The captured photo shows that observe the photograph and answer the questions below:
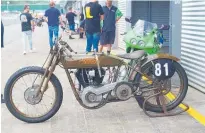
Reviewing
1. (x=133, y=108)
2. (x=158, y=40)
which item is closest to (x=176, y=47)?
(x=158, y=40)

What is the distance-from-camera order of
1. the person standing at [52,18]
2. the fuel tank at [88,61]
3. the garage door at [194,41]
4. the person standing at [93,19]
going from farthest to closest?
1. the person standing at [52,18]
2. the person standing at [93,19]
3. the garage door at [194,41]
4. the fuel tank at [88,61]

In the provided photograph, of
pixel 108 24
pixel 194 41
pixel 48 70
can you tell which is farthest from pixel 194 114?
pixel 108 24

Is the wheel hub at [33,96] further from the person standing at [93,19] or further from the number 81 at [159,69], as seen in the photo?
the person standing at [93,19]

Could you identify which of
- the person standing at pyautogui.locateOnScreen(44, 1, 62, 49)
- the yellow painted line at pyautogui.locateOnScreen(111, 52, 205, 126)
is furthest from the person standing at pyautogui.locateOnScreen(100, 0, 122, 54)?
the yellow painted line at pyautogui.locateOnScreen(111, 52, 205, 126)

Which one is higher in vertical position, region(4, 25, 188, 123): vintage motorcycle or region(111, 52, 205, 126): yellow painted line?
region(4, 25, 188, 123): vintage motorcycle

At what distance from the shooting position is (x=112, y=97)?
587cm

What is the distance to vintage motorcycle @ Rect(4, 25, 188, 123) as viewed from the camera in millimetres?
5797

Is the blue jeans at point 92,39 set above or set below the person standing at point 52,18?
below

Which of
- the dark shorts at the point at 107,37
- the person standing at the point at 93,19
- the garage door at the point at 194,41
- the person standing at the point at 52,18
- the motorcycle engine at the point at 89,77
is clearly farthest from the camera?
the person standing at the point at 52,18

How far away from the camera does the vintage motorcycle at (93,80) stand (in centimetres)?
580

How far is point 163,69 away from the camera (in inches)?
232

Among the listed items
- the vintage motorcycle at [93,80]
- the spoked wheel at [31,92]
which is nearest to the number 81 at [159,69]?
the vintage motorcycle at [93,80]

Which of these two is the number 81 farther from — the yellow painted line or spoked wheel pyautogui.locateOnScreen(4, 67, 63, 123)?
spoked wheel pyautogui.locateOnScreen(4, 67, 63, 123)

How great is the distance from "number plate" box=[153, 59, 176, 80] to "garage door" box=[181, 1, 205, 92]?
1.58 meters
